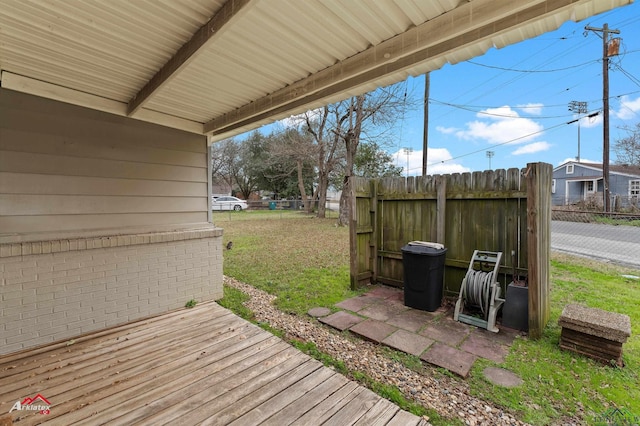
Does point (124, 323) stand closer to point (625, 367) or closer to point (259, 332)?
point (259, 332)

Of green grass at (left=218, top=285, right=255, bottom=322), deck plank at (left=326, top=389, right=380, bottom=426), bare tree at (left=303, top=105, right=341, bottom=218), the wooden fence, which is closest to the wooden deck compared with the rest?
deck plank at (left=326, top=389, right=380, bottom=426)

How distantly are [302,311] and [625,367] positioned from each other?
9.37 ft

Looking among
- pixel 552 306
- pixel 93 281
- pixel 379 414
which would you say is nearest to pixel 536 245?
pixel 552 306

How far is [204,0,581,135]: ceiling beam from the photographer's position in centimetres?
136

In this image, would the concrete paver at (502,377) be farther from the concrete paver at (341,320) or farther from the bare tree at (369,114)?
the bare tree at (369,114)

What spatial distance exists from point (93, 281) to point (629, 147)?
2740 centimetres

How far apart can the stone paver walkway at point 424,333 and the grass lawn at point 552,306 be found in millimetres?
131

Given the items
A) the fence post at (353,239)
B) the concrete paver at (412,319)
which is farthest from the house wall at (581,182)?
the concrete paver at (412,319)

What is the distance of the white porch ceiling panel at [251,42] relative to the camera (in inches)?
56.9

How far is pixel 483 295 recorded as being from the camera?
2.89 meters

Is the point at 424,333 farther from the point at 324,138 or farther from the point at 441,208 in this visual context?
the point at 324,138

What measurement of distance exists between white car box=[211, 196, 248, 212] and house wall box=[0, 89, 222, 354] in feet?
55.0

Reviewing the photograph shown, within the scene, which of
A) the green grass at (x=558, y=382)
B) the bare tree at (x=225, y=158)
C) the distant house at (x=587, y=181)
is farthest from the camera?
the bare tree at (x=225, y=158)

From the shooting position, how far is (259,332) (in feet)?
9.02
